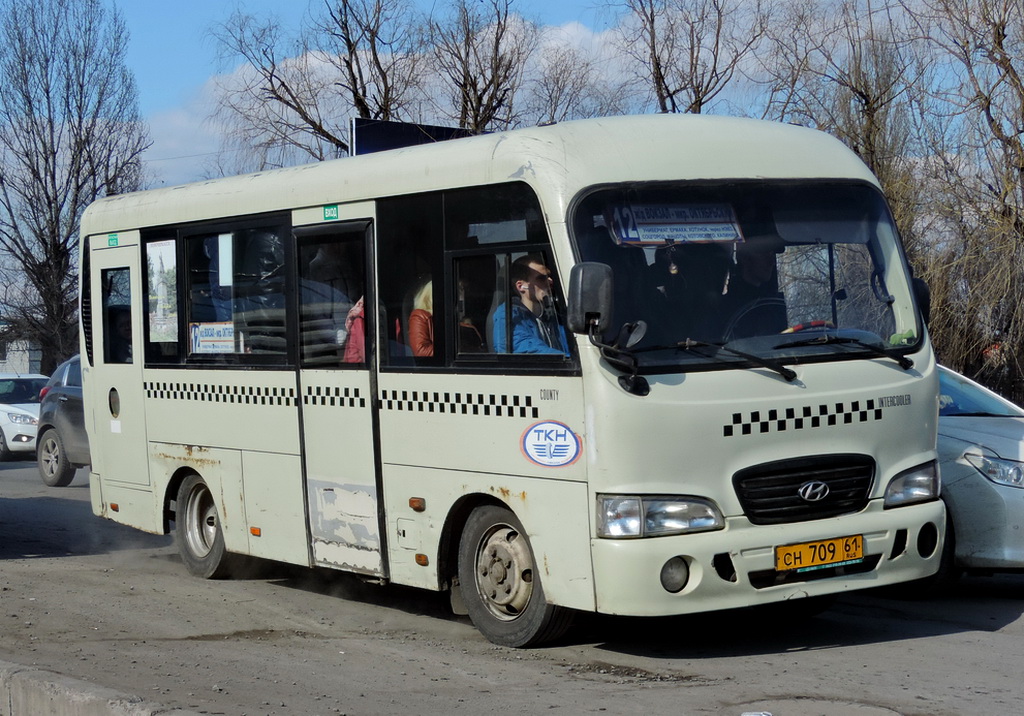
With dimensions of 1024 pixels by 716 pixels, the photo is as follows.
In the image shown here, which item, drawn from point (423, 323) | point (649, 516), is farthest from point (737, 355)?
point (423, 323)

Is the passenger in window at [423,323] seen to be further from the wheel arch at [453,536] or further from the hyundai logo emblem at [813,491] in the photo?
the hyundai logo emblem at [813,491]

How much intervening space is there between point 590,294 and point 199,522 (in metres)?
5.28

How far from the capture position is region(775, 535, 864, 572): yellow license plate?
7.09m

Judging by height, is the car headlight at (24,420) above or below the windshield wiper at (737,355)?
below

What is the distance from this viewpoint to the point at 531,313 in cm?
746

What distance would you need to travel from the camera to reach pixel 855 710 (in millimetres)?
6078

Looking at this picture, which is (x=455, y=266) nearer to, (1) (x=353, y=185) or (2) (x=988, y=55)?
(1) (x=353, y=185)

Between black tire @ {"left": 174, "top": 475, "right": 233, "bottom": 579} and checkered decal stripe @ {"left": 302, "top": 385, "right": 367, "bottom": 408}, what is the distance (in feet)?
6.06

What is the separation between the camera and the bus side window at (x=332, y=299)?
28.8ft

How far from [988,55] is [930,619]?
1160 centimetres

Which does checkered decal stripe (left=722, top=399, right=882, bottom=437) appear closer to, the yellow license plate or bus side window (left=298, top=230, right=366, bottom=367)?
the yellow license plate

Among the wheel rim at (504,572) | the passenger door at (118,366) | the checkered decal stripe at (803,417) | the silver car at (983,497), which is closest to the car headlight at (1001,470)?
the silver car at (983,497)

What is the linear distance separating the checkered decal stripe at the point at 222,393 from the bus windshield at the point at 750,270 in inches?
126

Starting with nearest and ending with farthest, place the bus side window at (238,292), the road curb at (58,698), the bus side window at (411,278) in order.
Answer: the road curb at (58,698)
the bus side window at (411,278)
the bus side window at (238,292)
